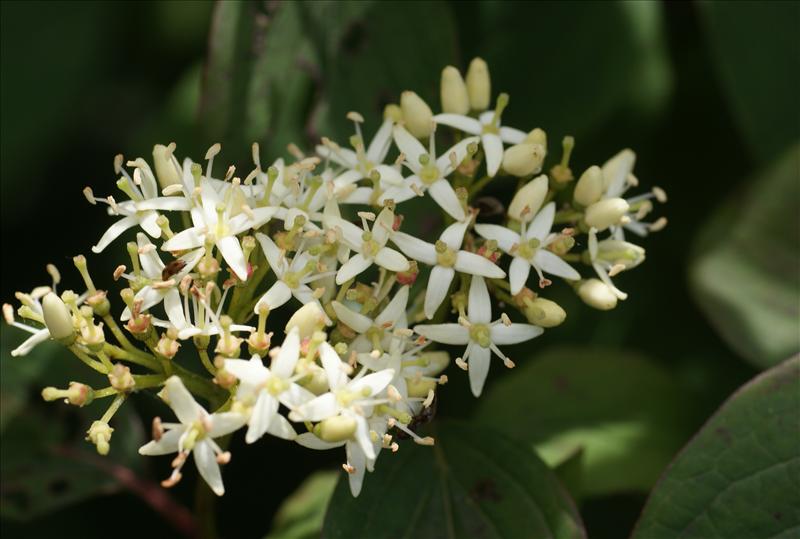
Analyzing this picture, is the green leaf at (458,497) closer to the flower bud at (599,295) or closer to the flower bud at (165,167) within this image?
the flower bud at (599,295)

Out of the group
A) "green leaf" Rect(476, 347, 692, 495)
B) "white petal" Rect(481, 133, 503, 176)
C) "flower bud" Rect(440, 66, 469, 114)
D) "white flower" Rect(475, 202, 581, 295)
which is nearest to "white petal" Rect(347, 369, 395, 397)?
"white flower" Rect(475, 202, 581, 295)

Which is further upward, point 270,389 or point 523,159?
point 523,159

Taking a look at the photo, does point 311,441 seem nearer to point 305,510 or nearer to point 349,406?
point 349,406

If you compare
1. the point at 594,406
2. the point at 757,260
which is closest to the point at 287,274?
the point at 594,406

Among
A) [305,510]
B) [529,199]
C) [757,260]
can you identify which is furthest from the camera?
[757,260]

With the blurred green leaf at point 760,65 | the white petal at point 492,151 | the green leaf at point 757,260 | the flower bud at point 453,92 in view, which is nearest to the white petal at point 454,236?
the white petal at point 492,151

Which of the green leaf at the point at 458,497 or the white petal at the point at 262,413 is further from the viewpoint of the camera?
the green leaf at the point at 458,497

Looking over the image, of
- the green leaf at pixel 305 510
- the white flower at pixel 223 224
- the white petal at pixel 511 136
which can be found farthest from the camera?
the green leaf at pixel 305 510
